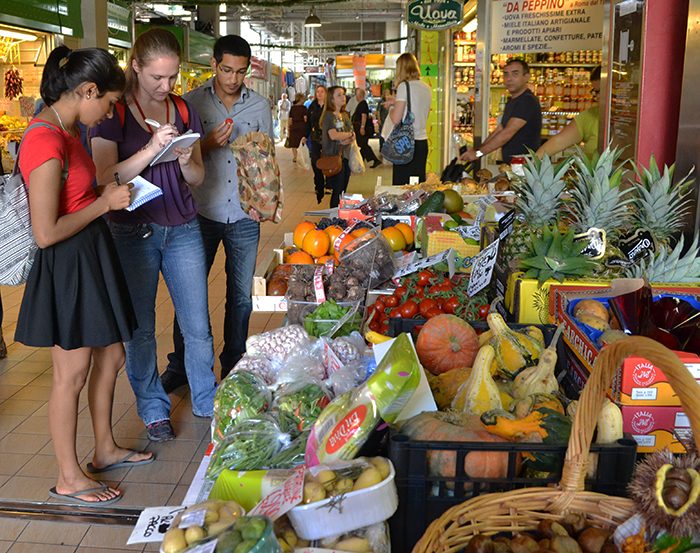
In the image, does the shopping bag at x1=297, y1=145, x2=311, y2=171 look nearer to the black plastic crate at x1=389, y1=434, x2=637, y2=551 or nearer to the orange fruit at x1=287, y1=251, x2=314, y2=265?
the orange fruit at x1=287, y1=251, x2=314, y2=265

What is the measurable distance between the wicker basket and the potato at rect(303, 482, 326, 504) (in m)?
0.20

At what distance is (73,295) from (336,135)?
8042 millimetres

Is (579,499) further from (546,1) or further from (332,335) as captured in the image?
(546,1)

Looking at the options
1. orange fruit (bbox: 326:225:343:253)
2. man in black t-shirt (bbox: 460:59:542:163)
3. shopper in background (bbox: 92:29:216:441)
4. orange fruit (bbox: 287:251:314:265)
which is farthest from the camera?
man in black t-shirt (bbox: 460:59:542:163)

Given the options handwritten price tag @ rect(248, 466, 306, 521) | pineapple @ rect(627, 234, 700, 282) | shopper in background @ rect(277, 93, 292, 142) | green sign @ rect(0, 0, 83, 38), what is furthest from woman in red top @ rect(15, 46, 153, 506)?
shopper in background @ rect(277, 93, 292, 142)

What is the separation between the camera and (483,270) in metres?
2.81

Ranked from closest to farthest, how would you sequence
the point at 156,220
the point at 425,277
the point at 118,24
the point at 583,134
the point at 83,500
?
1. the point at 83,500
2. the point at 425,277
3. the point at 156,220
4. the point at 583,134
5. the point at 118,24

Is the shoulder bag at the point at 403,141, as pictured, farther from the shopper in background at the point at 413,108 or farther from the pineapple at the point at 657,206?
the pineapple at the point at 657,206

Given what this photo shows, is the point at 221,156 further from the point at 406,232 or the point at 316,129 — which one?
the point at 316,129

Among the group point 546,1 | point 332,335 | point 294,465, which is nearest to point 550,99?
point 546,1

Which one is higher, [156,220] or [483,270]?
[156,220]

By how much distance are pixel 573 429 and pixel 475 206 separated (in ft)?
12.0

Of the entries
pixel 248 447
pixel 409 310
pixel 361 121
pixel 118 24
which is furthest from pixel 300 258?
pixel 361 121

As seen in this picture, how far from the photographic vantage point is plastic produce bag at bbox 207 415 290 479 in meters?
1.80
